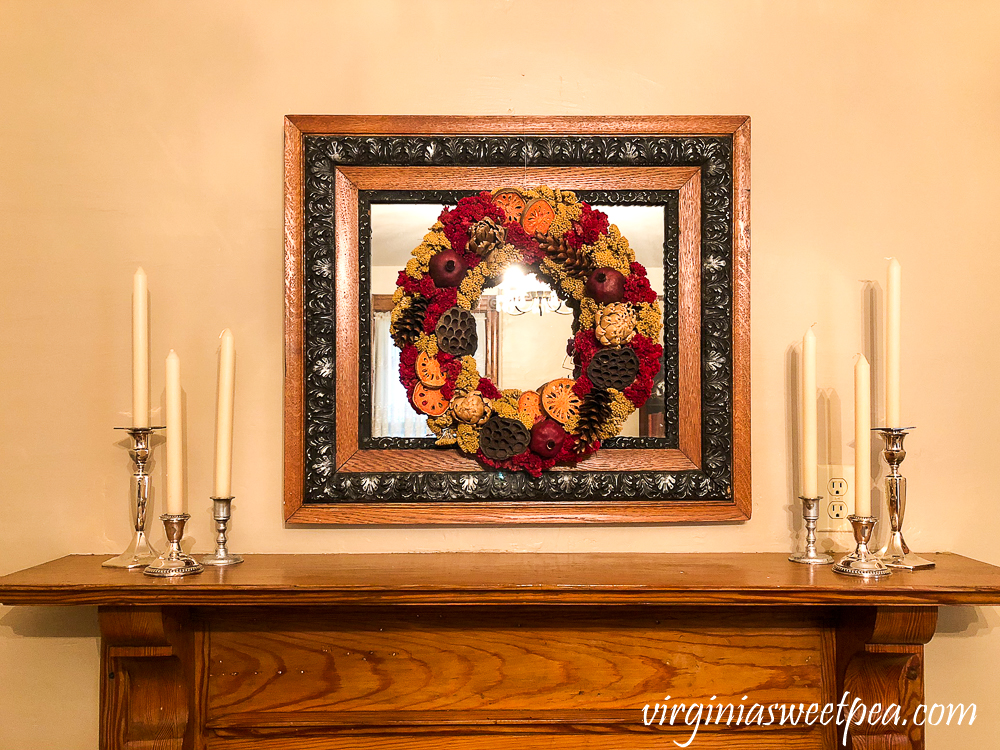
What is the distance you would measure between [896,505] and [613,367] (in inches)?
18.0

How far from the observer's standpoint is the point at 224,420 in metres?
1.08

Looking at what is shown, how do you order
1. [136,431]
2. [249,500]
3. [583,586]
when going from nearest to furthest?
[583,586]
[136,431]
[249,500]

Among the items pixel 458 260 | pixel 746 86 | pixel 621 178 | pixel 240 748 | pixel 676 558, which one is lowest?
pixel 240 748

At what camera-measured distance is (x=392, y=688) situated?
45.0 inches

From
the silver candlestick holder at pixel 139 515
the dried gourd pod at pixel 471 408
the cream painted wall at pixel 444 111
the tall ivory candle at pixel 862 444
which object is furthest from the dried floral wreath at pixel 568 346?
the silver candlestick holder at pixel 139 515

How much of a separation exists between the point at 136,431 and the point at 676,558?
816 mm

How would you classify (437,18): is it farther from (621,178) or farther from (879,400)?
(879,400)

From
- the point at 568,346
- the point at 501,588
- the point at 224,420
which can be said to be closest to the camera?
the point at 501,588

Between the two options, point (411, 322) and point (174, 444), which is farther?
point (411, 322)

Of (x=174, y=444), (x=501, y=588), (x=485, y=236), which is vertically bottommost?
(x=501, y=588)

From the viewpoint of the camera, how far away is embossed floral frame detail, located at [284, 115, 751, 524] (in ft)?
3.86

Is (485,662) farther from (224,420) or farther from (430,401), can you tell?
(224,420)

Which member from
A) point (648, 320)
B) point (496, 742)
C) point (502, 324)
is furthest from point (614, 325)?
point (496, 742)

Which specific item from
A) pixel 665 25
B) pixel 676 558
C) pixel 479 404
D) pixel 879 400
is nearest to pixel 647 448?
pixel 676 558
